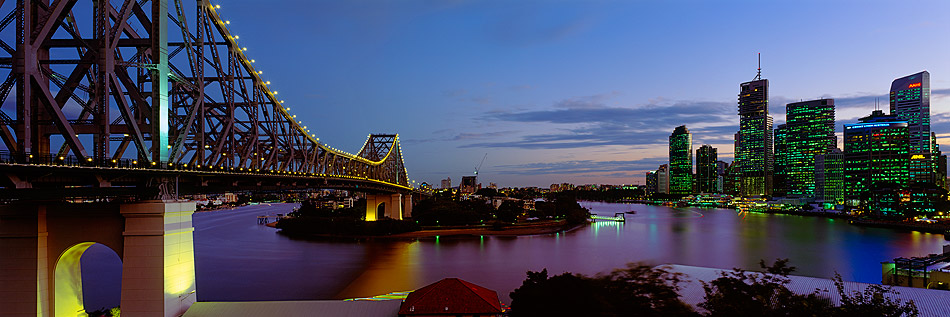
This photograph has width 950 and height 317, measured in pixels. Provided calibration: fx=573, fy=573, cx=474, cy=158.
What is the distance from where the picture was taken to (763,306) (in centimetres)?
722

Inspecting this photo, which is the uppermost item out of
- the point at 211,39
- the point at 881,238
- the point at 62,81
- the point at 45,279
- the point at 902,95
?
the point at 902,95

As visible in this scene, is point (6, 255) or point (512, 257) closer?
point (6, 255)

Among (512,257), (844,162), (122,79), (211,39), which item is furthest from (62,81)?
(844,162)

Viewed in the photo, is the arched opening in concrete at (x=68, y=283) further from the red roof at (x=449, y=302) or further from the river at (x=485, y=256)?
the red roof at (x=449, y=302)

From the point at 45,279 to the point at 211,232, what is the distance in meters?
35.6

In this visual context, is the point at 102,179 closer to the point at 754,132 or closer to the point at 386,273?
the point at 386,273

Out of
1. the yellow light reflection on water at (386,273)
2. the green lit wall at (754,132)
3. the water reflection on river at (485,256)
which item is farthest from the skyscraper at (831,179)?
the yellow light reflection on water at (386,273)

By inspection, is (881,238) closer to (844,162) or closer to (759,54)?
(844,162)

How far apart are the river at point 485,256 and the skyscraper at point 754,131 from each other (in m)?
134

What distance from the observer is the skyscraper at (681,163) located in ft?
585

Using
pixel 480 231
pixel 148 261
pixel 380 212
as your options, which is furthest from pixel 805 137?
pixel 148 261

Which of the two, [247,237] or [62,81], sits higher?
[62,81]

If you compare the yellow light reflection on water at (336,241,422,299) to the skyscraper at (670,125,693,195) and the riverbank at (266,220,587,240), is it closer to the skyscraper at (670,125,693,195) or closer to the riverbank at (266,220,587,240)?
the riverbank at (266,220,587,240)

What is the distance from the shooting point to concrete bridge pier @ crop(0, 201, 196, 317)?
11695 millimetres
